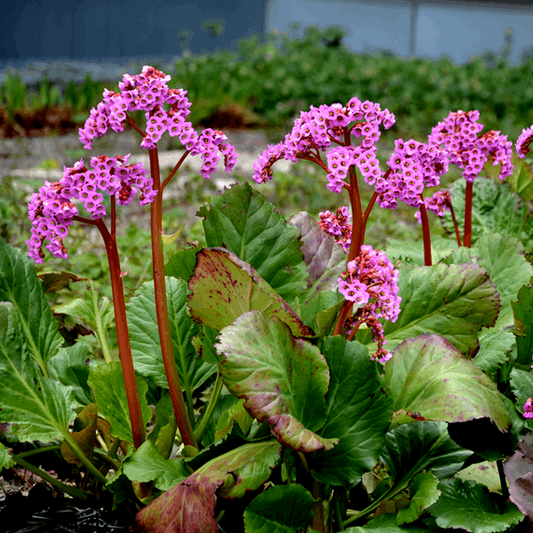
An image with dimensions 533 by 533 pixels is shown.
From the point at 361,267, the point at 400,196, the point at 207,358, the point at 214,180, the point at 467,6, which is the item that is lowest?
the point at 214,180

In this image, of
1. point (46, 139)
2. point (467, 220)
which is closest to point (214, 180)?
point (46, 139)

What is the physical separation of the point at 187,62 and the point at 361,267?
8.51 metres

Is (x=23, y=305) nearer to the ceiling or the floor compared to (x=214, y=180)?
nearer to the ceiling

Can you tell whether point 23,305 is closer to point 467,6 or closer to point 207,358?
point 207,358

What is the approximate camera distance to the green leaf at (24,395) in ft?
4.03

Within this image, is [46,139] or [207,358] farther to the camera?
[46,139]

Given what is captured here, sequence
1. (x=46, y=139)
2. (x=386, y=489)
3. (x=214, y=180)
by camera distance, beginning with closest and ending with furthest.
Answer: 1. (x=386, y=489)
2. (x=214, y=180)
3. (x=46, y=139)

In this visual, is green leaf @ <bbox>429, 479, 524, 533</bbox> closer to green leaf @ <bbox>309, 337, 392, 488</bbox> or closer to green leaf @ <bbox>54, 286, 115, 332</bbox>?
green leaf @ <bbox>309, 337, 392, 488</bbox>

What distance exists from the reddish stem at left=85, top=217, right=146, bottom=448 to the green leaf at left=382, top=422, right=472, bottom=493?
51 centimetres

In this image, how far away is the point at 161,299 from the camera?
1182mm

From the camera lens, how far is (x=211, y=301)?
117cm

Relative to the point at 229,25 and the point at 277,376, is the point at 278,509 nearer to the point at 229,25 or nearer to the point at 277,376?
the point at 277,376

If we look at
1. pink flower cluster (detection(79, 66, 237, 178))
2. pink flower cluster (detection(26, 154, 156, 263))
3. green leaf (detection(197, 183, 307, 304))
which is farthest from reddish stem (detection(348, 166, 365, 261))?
pink flower cluster (detection(26, 154, 156, 263))

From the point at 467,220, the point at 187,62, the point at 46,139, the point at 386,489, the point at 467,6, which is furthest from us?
the point at 467,6
